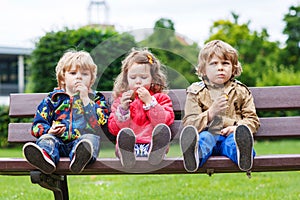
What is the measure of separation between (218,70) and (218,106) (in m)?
0.28

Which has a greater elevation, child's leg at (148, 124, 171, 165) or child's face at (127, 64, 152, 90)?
child's face at (127, 64, 152, 90)

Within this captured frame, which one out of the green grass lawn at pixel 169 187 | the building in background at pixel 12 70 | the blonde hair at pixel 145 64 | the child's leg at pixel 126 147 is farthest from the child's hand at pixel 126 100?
the building in background at pixel 12 70

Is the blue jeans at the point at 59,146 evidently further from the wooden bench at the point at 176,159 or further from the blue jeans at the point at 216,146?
the blue jeans at the point at 216,146

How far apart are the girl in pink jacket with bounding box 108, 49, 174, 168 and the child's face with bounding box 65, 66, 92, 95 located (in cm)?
20

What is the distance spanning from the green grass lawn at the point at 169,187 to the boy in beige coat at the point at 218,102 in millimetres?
1067

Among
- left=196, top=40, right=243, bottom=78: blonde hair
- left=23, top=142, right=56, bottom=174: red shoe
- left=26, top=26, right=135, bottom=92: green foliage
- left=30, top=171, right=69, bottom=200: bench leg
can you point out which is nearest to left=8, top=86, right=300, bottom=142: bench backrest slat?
left=196, top=40, right=243, bottom=78: blonde hair

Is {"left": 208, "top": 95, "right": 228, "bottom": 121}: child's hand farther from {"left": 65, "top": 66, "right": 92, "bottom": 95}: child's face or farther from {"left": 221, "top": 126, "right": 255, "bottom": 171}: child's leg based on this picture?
{"left": 65, "top": 66, "right": 92, "bottom": 95}: child's face

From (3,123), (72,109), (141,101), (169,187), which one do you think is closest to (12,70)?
(3,123)

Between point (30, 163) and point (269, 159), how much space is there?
1.29 meters

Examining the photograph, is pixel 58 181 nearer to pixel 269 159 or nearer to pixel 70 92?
pixel 70 92

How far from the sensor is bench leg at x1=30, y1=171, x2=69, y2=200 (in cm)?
310

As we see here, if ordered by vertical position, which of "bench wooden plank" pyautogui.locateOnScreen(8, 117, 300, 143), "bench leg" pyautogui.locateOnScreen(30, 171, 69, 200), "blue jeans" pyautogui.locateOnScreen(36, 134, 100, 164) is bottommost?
"bench leg" pyautogui.locateOnScreen(30, 171, 69, 200)

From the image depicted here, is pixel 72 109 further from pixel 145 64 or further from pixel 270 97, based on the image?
pixel 270 97

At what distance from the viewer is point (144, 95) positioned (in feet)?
11.1
